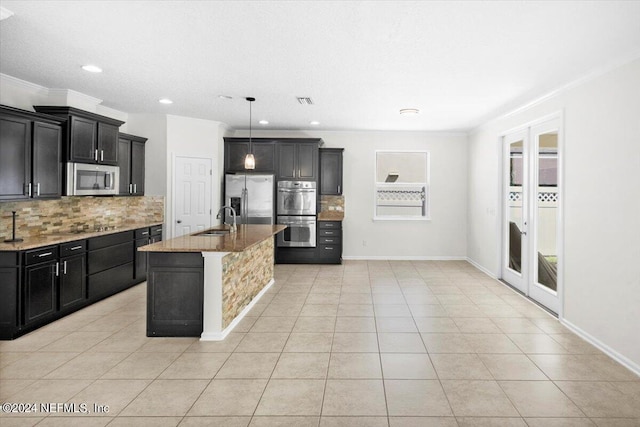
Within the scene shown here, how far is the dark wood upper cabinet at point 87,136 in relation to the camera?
4391 mm

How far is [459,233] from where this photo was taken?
7688mm

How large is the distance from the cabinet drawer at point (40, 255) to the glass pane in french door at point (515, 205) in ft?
18.3

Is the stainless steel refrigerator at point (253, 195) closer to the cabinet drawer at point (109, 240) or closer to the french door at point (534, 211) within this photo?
the cabinet drawer at point (109, 240)

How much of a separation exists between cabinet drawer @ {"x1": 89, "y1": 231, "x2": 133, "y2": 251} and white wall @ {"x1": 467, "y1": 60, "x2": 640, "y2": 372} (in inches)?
205

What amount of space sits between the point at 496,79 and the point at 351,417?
354 centimetres

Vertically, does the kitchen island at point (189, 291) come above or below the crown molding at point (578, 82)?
below

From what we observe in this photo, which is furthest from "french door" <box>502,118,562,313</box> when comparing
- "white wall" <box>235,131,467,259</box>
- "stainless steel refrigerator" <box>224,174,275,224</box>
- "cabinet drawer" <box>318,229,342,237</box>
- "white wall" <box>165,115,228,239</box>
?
"white wall" <box>165,115,228,239</box>

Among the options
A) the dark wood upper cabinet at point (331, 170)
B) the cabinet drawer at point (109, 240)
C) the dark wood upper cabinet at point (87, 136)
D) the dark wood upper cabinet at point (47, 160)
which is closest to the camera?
the dark wood upper cabinet at point (47, 160)

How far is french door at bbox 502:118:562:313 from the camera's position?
4.45 metres

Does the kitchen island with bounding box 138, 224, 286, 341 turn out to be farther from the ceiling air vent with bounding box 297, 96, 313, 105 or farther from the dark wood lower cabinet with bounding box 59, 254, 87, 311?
the ceiling air vent with bounding box 297, 96, 313, 105

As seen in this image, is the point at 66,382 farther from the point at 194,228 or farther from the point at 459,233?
the point at 459,233

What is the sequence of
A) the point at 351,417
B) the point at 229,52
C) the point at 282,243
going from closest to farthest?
the point at 351,417
the point at 229,52
the point at 282,243

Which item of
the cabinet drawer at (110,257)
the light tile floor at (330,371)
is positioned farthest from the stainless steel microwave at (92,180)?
the light tile floor at (330,371)

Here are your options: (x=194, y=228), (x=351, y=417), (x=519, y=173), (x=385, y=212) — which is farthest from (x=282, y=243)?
(x=351, y=417)
